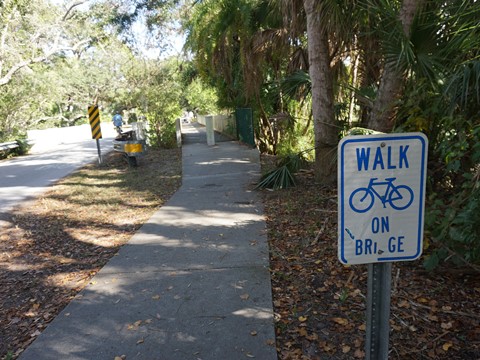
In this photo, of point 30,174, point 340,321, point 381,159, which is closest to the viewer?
point 381,159

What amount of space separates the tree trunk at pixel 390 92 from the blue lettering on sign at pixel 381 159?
4.07m

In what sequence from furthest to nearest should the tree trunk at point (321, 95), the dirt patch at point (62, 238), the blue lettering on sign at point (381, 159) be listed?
the tree trunk at point (321, 95)
the dirt patch at point (62, 238)
the blue lettering on sign at point (381, 159)

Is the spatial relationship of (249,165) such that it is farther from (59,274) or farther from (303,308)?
(303,308)

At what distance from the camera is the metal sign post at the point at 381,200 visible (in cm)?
147

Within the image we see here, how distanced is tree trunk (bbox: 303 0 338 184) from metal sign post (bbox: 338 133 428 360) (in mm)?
5824

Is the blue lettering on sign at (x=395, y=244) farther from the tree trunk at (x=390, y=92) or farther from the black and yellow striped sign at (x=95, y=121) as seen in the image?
the black and yellow striped sign at (x=95, y=121)

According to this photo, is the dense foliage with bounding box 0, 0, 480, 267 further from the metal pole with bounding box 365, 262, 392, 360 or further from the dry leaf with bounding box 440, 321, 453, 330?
the metal pole with bounding box 365, 262, 392, 360

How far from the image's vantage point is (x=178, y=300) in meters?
3.77

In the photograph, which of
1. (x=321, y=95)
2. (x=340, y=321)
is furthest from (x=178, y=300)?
(x=321, y=95)

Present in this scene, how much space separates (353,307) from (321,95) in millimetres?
4918

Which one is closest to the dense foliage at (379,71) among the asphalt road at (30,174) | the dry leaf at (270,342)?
the dry leaf at (270,342)

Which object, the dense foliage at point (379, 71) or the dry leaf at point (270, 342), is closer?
the dry leaf at point (270, 342)

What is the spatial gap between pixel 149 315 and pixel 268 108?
11012 millimetres

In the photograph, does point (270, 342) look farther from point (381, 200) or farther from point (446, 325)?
point (381, 200)
